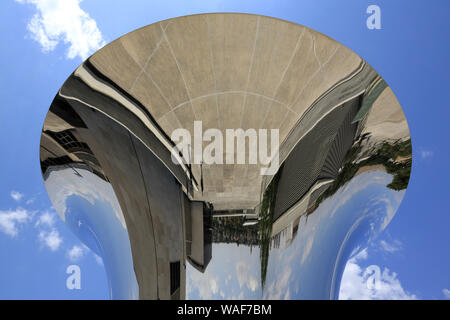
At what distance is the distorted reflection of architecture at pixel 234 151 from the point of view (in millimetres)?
2621

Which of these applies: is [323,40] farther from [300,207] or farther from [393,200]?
[393,200]

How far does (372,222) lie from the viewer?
12.9ft

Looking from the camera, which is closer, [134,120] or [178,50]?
[178,50]

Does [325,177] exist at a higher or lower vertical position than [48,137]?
lower

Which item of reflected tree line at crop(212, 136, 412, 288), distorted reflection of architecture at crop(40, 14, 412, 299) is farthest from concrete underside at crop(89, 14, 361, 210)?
reflected tree line at crop(212, 136, 412, 288)

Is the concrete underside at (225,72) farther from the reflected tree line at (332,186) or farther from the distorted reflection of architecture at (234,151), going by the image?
the reflected tree line at (332,186)

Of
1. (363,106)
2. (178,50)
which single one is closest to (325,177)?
(363,106)

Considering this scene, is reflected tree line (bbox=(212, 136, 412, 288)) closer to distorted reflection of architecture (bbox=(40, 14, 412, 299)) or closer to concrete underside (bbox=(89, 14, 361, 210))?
distorted reflection of architecture (bbox=(40, 14, 412, 299))

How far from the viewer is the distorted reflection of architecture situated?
103 inches

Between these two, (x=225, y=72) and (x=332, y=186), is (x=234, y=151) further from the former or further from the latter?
(x=332, y=186)

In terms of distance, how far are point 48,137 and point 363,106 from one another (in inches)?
126
